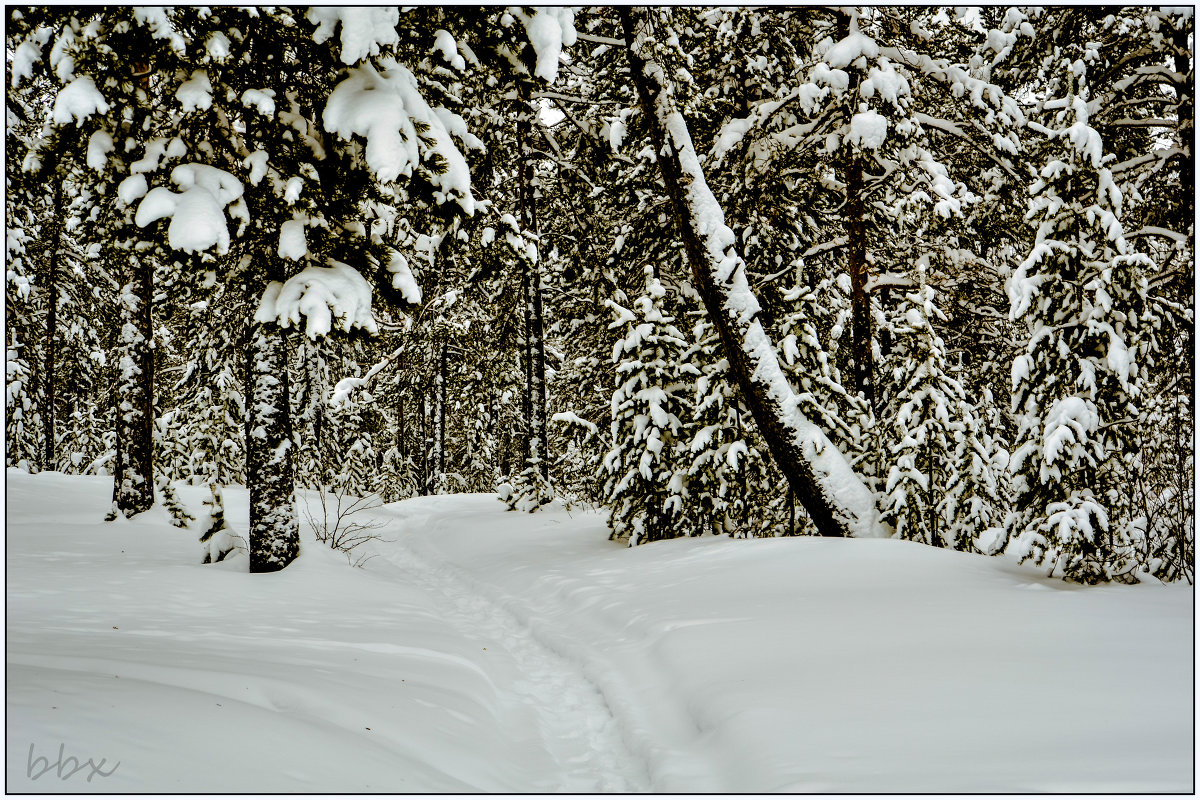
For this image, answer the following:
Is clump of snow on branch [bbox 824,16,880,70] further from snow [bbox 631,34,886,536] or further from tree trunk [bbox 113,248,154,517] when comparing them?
tree trunk [bbox 113,248,154,517]

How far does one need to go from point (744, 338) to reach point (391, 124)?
602 cm

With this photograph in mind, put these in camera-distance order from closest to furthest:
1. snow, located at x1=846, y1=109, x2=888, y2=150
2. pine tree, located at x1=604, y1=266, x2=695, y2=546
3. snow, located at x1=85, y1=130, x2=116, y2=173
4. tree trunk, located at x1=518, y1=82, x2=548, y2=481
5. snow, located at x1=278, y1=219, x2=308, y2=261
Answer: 1. snow, located at x1=85, y1=130, x2=116, y2=173
2. snow, located at x1=278, y1=219, x2=308, y2=261
3. snow, located at x1=846, y1=109, x2=888, y2=150
4. pine tree, located at x1=604, y1=266, x2=695, y2=546
5. tree trunk, located at x1=518, y1=82, x2=548, y2=481

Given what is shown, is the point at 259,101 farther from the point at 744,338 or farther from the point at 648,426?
the point at 648,426

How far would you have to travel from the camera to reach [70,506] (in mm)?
14328

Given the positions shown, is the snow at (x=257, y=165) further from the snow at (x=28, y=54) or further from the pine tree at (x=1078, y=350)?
the pine tree at (x=1078, y=350)

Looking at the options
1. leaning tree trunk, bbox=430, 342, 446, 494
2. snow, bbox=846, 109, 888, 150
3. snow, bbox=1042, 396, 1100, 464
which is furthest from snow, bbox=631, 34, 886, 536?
leaning tree trunk, bbox=430, 342, 446, 494

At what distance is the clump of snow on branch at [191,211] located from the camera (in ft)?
18.6

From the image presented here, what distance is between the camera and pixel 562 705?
6195 mm

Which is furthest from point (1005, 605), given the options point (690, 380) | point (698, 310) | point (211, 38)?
point (211, 38)

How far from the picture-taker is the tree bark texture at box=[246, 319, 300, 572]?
918 centimetres

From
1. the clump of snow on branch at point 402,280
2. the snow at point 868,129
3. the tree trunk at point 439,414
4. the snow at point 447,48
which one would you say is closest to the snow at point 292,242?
the clump of snow on branch at point 402,280

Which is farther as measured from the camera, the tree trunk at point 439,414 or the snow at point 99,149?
the tree trunk at point 439,414

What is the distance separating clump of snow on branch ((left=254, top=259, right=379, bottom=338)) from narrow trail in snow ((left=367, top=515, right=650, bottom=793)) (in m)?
3.58

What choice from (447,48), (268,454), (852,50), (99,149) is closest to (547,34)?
(447,48)
